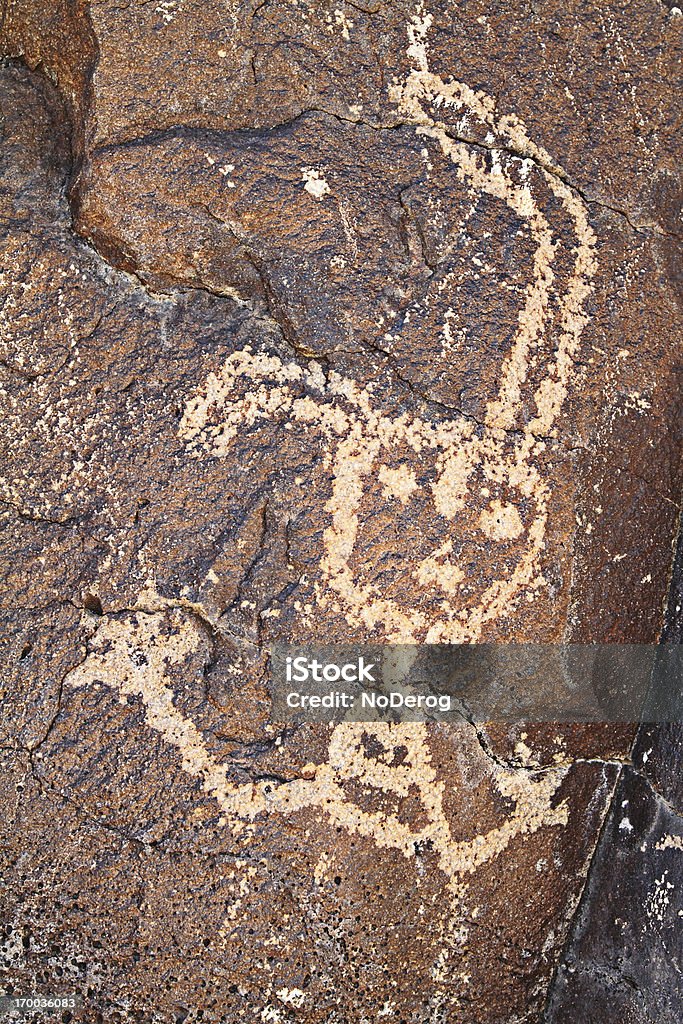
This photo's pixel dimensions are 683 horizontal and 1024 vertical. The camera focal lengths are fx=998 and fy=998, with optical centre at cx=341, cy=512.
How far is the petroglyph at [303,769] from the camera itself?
1.44 metres

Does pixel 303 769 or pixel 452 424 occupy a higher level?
pixel 452 424

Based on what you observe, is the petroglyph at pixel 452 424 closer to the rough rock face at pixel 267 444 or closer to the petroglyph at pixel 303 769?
the rough rock face at pixel 267 444

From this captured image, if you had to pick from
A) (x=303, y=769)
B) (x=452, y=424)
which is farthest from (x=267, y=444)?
(x=303, y=769)

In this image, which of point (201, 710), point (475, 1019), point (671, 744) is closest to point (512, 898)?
point (475, 1019)

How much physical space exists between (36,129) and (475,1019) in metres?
1.58

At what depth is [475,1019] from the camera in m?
1.63

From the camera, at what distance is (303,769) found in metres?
1.46

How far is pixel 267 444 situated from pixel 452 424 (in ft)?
0.91

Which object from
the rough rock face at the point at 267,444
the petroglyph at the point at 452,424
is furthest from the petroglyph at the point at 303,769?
the petroglyph at the point at 452,424

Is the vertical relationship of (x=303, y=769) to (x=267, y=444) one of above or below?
below

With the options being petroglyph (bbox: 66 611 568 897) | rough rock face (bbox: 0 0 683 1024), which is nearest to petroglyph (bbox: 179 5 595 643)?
rough rock face (bbox: 0 0 683 1024)

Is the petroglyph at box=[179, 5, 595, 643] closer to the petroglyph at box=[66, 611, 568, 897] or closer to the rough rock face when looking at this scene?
the rough rock face

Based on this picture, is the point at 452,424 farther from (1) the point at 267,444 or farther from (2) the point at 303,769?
(2) the point at 303,769

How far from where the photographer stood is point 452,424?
4.91 ft
